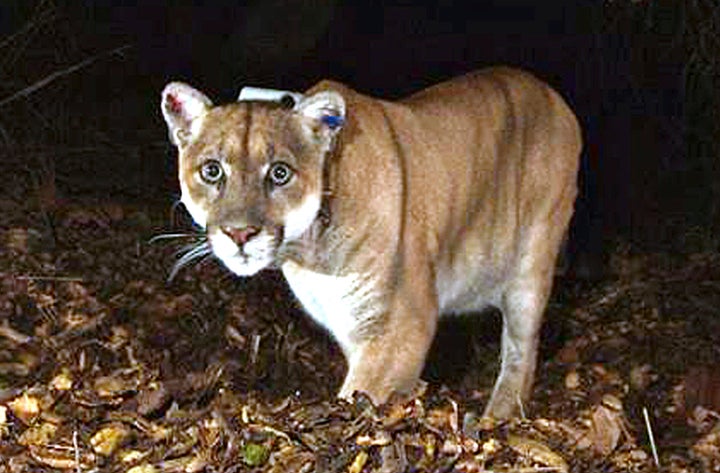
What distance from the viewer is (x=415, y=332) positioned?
512cm

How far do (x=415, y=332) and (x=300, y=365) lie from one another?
1333mm

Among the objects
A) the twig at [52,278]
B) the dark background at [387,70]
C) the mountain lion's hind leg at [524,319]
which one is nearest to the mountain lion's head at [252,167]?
the twig at [52,278]

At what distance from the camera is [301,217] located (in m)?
4.77

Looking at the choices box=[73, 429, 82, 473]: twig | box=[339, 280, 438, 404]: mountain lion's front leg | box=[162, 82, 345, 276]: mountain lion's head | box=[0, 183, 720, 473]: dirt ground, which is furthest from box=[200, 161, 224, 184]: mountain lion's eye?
box=[73, 429, 82, 473]: twig

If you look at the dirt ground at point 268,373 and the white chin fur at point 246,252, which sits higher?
the white chin fur at point 246,252

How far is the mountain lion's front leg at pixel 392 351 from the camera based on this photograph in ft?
16.6

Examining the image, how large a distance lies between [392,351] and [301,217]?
0.62 metres

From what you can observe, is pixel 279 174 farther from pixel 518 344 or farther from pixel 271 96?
pixel 518 344

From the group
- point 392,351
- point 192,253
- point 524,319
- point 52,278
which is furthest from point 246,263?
point 524,319

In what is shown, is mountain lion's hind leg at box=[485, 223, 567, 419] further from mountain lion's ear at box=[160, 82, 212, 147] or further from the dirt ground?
mountain lion's ear at box=[160, 82, 212, 147]

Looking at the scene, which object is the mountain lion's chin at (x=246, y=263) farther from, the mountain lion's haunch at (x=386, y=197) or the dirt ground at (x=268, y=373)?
the dirt ground at (x=268, y=373)

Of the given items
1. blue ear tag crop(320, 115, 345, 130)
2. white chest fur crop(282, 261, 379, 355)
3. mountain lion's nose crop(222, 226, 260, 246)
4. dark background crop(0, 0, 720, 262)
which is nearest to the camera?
mountain lion's nose crop(222, 226, 260, 246)

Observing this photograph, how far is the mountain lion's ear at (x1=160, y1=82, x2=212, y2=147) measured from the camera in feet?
16.0

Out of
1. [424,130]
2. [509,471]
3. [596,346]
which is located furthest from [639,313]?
[509,471]
